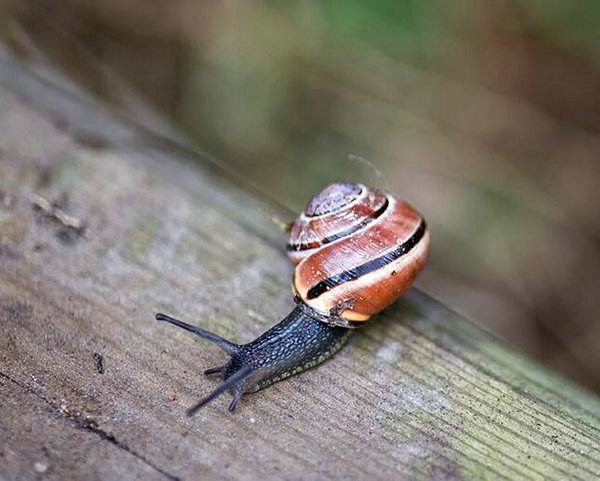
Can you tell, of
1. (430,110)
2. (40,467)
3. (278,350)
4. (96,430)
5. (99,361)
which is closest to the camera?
(40,467)

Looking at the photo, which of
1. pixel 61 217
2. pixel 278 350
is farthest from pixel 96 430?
pixel 61 217

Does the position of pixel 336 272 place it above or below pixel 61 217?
above

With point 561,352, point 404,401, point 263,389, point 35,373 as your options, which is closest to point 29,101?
point 35,373

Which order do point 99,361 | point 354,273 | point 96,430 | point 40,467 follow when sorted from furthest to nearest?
point 354,273
point 99,361
point 96,430
point 40,467

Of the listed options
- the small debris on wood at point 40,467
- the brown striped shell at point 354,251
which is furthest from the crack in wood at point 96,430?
the brown striped shell at point 354,251

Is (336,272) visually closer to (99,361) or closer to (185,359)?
(185,359)
